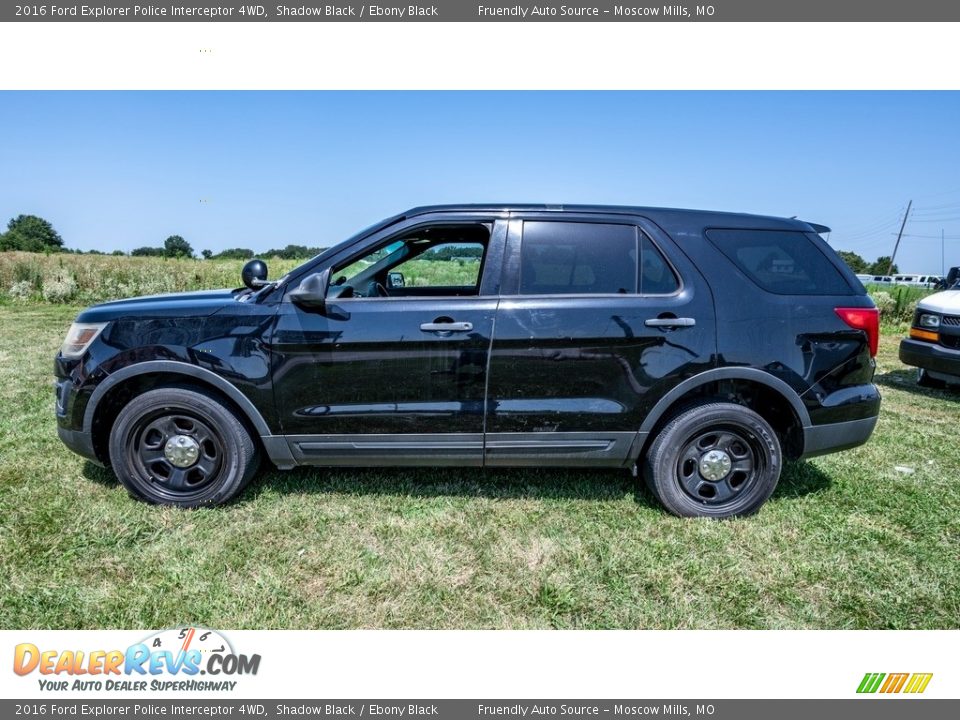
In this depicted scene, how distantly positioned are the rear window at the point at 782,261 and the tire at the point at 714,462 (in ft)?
2.63

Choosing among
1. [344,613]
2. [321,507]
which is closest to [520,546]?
[344,613]

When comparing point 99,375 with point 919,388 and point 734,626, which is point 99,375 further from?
point 919,388

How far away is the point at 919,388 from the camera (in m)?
7.17

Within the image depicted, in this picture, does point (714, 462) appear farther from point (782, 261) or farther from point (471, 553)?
point (471, 553)

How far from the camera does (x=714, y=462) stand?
3.46 meters

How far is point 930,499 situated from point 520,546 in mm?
2852

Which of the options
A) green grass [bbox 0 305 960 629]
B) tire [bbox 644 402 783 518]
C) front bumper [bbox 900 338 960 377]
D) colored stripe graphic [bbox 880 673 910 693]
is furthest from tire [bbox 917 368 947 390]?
colored stripe graphic [bbox 880 673 910 693]

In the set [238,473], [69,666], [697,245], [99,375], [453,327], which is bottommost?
[69,666]

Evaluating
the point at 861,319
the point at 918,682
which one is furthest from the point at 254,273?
the point at 918,682

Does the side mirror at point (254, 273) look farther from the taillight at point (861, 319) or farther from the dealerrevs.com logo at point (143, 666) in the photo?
the taillight at point (861, 319)

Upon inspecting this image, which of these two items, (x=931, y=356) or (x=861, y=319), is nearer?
(x=861, y=319)

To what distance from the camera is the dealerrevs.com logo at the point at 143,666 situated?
235 centimetres

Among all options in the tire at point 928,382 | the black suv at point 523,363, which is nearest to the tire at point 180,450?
the black suv at point 523,363

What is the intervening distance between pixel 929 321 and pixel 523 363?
20.7ft
